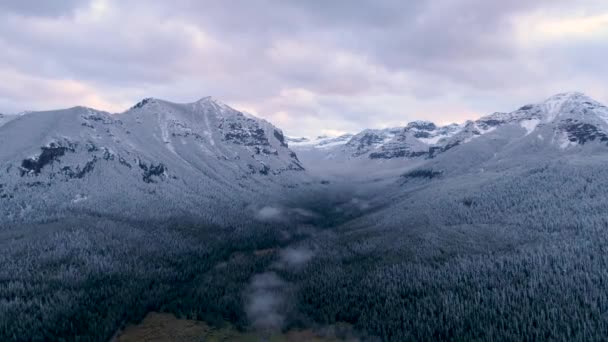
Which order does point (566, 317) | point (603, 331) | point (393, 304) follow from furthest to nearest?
point (393, 304) < point (566, 317) < point (603, 331)

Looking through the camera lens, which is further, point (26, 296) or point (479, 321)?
point (26, 296)

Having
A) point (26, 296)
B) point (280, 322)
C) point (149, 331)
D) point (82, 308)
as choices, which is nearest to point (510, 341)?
point (280, 322)

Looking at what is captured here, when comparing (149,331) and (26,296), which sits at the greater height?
(26,296)

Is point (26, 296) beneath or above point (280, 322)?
above

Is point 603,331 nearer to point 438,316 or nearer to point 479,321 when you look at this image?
point 479,321

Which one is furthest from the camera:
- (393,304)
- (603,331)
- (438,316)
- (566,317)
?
(393,304)

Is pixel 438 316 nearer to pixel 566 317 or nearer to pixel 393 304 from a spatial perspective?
pixel 393 304

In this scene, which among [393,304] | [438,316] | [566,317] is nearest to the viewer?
[566,317]

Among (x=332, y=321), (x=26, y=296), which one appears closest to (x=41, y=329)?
(x=26, y=296)

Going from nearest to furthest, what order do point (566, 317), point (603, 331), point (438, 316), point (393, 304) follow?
→ 1. point (603, 331)
2. point (566, 317)
3. point (438, 316)
4. point (393, 304)
